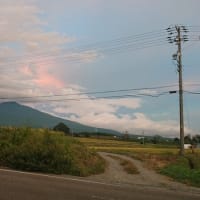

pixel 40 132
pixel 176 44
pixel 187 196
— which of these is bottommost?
pixel 187 196

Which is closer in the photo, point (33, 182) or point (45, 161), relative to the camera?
point (33, 182)

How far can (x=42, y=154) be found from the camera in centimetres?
2470

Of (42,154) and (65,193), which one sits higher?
(42,154)

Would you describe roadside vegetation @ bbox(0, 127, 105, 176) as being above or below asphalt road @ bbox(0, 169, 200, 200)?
above

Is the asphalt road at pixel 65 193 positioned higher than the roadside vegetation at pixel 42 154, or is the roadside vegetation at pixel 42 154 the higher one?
the roadside vegetation at pixel 42 154

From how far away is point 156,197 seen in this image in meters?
14.6

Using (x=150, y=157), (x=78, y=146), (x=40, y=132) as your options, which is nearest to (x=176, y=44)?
(x=150, y=157)

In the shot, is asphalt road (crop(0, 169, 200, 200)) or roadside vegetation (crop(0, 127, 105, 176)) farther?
roadside vegetation (crop(0, 127, 105, 176))

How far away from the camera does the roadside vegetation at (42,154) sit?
24.1 m

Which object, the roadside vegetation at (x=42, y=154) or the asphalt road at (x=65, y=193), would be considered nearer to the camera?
the asphalt road at (x=65, y=193)

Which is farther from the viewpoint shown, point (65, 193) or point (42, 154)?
point (42, 154)

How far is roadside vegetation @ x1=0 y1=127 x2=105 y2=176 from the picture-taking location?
24.1 m

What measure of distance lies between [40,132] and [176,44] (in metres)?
22.3

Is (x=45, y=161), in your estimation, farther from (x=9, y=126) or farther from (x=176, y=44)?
(x=176, y=44)
